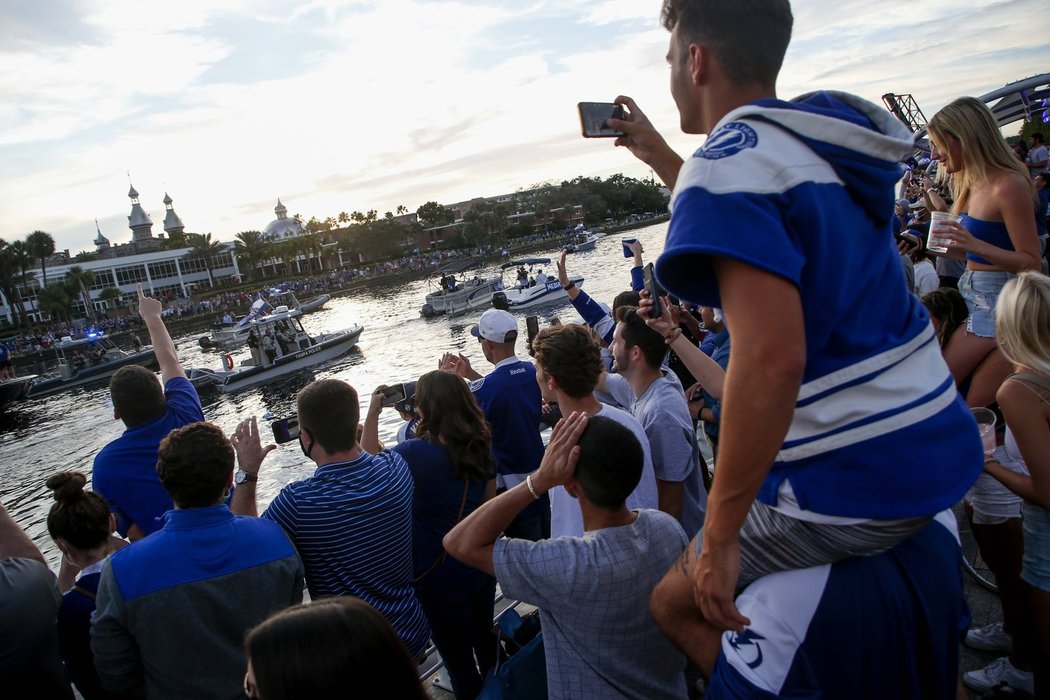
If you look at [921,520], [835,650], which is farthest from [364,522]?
[921,520]

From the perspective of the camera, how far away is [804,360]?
124cm

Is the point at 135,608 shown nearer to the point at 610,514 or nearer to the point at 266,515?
the point at 266,515

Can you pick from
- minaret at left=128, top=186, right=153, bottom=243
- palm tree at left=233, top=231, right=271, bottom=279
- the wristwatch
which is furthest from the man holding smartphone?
minaret at left=128, top=186, right=153, bottom=243

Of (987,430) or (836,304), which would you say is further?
(987,430)

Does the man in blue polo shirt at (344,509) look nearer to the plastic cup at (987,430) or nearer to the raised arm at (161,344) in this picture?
the raised arm at (161,344)

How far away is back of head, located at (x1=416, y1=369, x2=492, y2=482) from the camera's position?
350 cm

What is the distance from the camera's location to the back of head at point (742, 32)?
4.90 ft

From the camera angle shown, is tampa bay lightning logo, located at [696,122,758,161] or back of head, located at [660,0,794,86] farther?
back of head, located at [660,0,794,86]

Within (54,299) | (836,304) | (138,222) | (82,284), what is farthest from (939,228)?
(138,222)

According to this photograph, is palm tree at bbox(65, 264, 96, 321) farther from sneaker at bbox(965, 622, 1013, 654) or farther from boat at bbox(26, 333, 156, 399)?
sneaker at bbox(965, 622, 1013, 654)

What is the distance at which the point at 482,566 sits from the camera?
2.20 metres

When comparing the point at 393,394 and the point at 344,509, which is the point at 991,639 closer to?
the point at 344,509

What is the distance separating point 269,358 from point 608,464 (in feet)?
103

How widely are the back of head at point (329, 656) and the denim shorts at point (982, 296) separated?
3.12 meters
